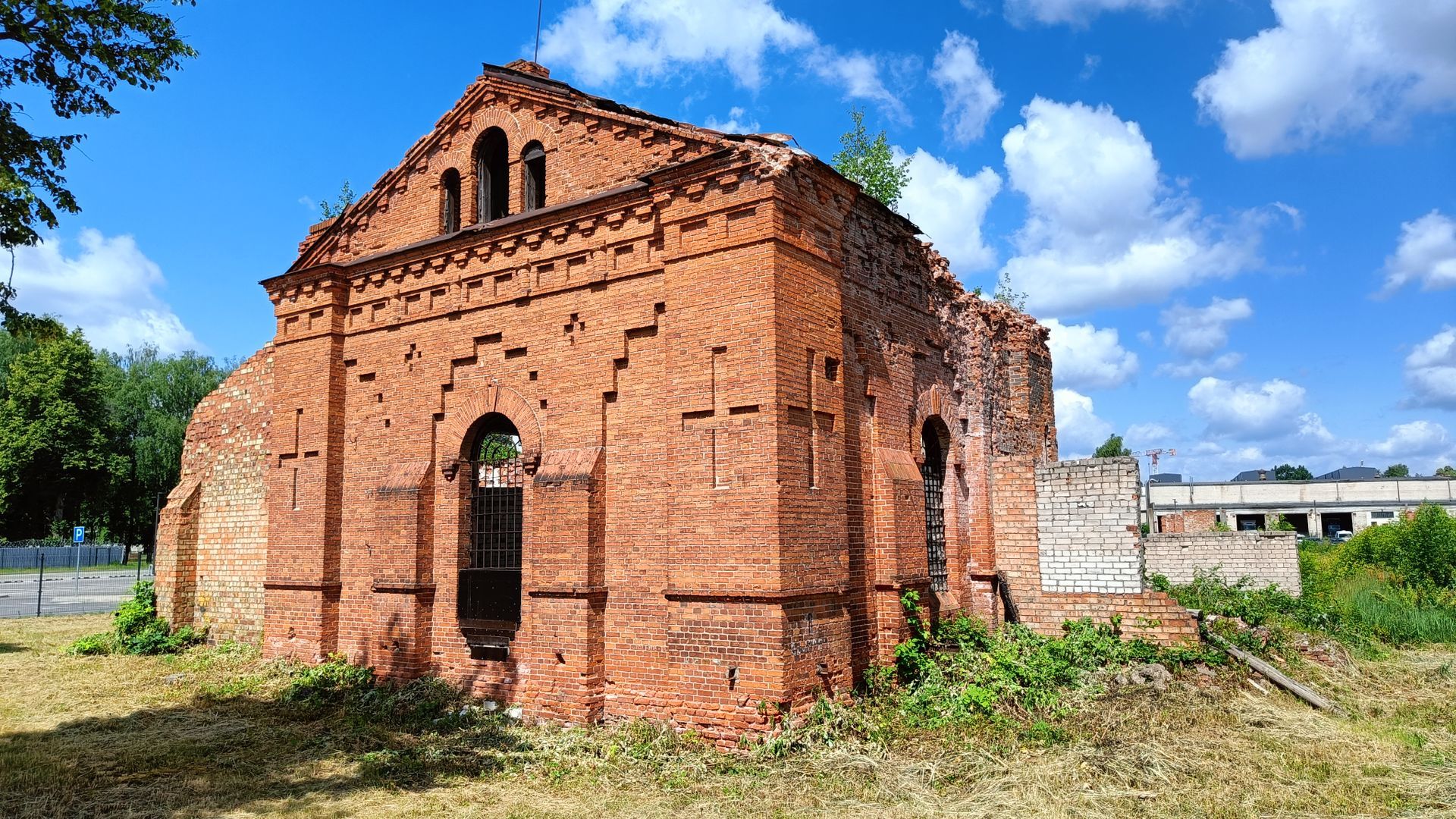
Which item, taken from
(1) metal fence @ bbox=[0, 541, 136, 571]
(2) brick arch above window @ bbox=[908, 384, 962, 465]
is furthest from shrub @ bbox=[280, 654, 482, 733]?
(1) metal fence @ bbox=[0, 541, 136, 571]

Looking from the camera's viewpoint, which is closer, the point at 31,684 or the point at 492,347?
the point at 492,347

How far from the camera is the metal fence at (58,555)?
45.3 metres

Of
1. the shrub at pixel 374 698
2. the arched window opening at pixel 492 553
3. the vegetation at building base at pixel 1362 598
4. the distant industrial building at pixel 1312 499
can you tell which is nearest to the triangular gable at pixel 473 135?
the arched window opening at pixel 492 553

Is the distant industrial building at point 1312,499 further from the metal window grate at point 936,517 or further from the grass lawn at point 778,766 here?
the grass lawn at point 778,766

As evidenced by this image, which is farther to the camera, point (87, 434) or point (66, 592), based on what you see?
point (87, 434)

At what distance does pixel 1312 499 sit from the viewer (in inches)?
2461

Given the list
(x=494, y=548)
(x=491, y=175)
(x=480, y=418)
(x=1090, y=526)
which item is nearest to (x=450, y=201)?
(x=491, y=175)

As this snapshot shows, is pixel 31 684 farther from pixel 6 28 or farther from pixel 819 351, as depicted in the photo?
pixel 819 351

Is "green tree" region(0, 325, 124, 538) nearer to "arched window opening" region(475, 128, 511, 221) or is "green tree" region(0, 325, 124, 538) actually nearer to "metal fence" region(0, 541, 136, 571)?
"metal fence" region(0, 541, 136, 571)

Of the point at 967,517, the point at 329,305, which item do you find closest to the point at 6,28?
the point at 329,305

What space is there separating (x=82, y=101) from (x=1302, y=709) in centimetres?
1429

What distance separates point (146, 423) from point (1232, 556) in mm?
51623

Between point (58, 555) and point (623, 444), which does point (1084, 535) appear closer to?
point (623, 444)

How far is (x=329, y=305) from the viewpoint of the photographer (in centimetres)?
1270
